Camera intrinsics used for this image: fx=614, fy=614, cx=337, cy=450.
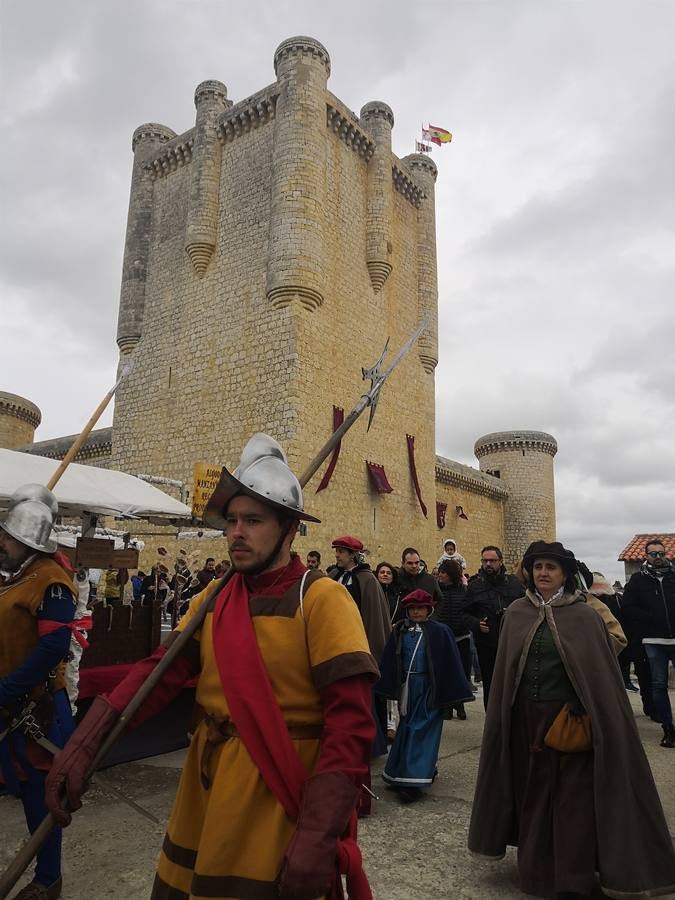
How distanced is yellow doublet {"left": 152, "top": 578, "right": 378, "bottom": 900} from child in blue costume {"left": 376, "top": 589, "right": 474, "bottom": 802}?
8.25 feet

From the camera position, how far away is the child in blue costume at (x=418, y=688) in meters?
3.88

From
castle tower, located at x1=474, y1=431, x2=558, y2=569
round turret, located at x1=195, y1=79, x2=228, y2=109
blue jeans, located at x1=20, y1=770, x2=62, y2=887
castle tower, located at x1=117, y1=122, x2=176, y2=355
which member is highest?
round turret, located at x1=195, y1=79, x2=228, y2=109

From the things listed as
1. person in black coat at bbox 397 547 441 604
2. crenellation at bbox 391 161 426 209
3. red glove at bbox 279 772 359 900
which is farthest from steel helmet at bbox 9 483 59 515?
crenellation at bbox 391 161 426 209

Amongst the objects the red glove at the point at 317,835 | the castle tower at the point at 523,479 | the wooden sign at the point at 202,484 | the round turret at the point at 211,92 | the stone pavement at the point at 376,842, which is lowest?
the stone pavement at the point at 376,842

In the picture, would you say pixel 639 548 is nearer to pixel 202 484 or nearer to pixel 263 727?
pixel 202 484

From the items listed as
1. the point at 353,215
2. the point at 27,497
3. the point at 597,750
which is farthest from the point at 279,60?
the point at 597,750

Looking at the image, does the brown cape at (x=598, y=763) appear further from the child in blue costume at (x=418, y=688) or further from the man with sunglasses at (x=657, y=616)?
the man with sunglasses at (x=657, y=616)

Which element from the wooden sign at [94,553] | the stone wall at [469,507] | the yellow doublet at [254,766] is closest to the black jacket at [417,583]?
the wooden sign at [94,553]

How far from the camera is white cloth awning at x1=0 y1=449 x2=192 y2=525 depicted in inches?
232

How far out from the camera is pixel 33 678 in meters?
2.47

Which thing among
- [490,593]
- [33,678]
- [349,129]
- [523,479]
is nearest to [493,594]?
[490,593]

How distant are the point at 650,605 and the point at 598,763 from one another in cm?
317

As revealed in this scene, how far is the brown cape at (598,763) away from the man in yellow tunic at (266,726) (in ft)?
5.10

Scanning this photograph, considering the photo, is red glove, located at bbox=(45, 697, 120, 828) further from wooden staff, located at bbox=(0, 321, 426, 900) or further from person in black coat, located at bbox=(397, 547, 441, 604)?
person in black coat, located at bbox=(397, 547, 441, 604)
